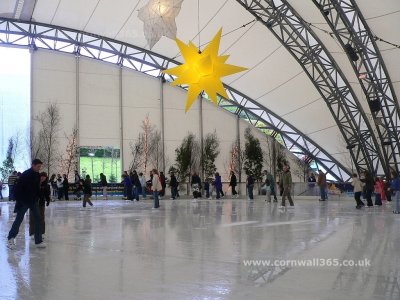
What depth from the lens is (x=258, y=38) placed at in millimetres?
29344

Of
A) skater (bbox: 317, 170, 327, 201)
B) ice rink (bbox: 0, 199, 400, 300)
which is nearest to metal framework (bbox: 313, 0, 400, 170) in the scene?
skater (bbox: 317, 170, 327, 201)

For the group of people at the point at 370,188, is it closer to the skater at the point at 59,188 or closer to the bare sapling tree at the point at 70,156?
the skater at the point at 59,188

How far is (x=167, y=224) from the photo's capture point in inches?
442

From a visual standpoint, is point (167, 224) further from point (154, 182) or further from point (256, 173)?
point (256, 173)

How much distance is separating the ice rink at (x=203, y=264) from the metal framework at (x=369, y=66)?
50.3 ft

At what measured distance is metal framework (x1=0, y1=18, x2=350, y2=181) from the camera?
33562 millimetres

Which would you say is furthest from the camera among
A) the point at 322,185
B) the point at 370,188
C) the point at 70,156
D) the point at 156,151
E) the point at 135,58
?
the point at 135,58

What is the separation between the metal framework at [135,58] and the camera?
33.6 m

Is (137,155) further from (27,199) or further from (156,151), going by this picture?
(27,199)

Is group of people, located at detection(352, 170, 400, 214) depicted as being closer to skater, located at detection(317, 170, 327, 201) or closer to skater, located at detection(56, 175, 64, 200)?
skater, located at detection(317, 170, 327, 201)

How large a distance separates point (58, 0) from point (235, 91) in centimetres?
1477

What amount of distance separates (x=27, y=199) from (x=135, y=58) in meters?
30.4

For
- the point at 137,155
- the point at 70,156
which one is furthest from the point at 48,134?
the point at 137,155

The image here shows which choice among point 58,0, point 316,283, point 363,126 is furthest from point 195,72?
point 363,126
